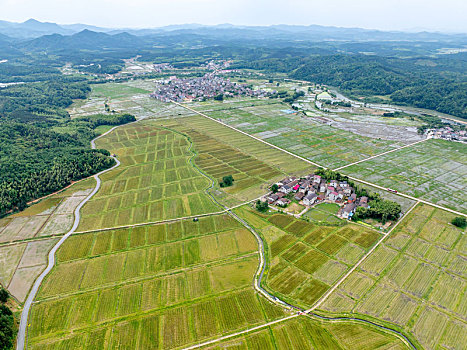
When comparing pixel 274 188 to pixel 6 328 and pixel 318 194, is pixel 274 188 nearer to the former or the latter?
pixel 318 194

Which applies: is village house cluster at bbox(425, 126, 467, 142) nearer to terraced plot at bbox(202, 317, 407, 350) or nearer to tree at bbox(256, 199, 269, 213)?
tree at bbox(256, 199, 269, 213)

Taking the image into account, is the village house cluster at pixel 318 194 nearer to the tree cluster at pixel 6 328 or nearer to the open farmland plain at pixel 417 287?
the open farmland plain at pixel 417 287

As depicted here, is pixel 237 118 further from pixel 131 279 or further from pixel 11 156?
pixel 131 279

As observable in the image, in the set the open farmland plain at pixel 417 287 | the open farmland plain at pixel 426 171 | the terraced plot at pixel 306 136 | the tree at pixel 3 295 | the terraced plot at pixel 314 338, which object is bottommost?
the terraced plot at pixel 306 136

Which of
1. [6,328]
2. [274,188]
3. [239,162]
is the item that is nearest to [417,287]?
[274,188]

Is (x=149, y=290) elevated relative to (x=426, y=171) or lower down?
elevated

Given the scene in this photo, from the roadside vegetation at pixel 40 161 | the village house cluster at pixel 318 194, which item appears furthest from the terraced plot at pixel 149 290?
the roadside vegetation at pixel 40 161
